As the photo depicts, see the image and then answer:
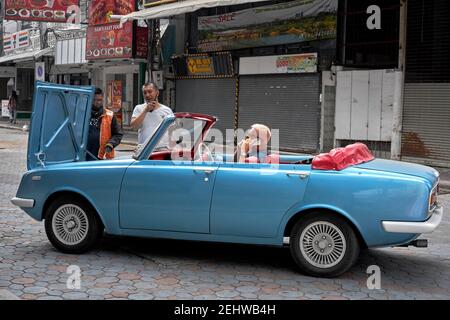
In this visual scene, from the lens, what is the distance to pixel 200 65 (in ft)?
71.5

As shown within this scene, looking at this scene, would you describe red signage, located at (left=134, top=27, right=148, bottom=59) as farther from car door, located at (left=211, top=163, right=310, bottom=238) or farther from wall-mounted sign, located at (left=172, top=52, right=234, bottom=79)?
car door, located at (left=211, top=163, right=310, bottom=238)

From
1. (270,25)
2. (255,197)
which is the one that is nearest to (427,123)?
(270,25)

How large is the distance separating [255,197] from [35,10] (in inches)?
880

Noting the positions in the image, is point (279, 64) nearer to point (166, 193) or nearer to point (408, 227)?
point (166, 193)

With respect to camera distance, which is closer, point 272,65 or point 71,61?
point 272,65

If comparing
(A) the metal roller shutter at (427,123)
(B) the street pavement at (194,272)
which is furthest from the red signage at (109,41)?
(B) the street pavement at (194,272)

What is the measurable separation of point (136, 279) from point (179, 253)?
962 millimetres

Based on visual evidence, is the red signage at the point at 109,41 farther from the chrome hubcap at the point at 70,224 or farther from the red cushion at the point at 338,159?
the red cushion at the point at 338,159

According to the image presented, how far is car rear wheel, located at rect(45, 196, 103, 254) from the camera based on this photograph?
585 centimetres

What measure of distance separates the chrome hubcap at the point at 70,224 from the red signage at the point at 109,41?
17.2 meters

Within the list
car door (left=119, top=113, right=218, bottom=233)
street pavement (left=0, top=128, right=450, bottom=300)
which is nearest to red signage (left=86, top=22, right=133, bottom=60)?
street pavement (left=0, top=128, right=450, bottom=300)

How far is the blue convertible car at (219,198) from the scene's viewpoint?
16.4ft
